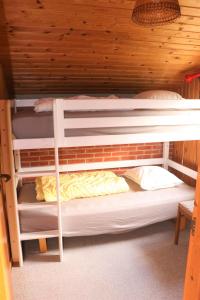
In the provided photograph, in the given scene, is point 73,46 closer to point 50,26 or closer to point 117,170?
point 50,26

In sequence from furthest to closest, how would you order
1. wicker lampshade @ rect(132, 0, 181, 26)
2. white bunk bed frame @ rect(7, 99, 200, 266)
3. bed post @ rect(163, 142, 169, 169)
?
bed post @ rect(163, 142, 169, 169)
white bunk bed frame @ rect(7, 99, 200, 266)
wicker lampshade @ rect(132, 0, 181, 26)

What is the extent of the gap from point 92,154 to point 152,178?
0.95 meters

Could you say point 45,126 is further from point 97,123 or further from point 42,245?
point 42,245

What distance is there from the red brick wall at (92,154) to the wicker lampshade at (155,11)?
7.03ft

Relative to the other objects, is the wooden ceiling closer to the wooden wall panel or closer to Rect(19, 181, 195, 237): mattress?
the wooden wall panel

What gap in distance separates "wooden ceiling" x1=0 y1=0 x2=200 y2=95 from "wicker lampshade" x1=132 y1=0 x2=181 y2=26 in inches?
18.8

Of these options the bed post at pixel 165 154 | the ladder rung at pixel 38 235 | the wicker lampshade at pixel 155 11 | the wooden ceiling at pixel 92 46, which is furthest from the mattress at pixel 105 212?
the wicker lampshade at pixel 155 11

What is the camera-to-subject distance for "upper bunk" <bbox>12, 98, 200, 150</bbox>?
2084 millimetres

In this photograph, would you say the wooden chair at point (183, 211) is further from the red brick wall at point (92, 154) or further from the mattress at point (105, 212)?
the red brick wall at point (92, 154)

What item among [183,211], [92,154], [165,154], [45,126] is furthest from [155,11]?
[165,154]

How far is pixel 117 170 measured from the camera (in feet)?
12.0

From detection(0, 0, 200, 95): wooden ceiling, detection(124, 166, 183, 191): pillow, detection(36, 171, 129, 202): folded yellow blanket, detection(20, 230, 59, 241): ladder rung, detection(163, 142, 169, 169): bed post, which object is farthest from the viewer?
detection(163, 142, 169, 169): bed post

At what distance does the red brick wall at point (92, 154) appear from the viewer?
10.8 feet

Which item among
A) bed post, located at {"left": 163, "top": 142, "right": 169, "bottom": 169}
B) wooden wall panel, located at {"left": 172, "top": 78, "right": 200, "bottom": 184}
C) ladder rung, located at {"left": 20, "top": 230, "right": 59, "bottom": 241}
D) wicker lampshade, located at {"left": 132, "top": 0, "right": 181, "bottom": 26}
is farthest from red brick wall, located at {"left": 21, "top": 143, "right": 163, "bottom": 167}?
wicker lampshade, located at {"left": 132, "top": 0, "right": 181, "bottom": 26}
